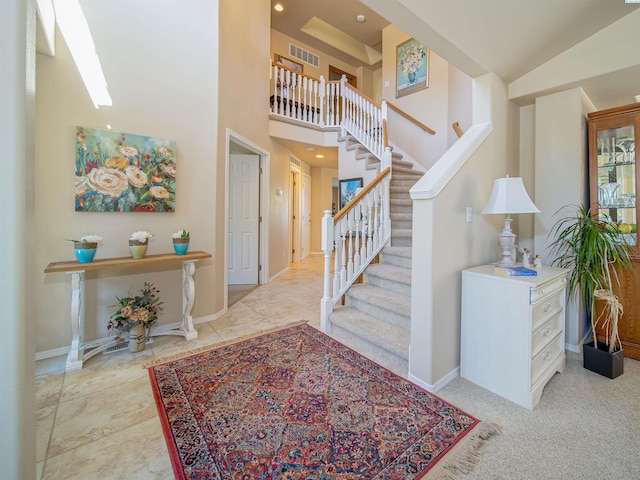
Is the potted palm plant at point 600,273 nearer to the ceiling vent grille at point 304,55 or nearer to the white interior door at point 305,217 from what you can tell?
the white interior door at point 305,217

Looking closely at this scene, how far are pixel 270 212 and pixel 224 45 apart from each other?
2.53 metres

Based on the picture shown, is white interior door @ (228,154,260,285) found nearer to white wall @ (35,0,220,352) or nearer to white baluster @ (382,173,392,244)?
white wall @ (35,0,220,352)

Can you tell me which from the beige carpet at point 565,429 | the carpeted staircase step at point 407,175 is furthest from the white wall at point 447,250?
the carpeted staircase step at point 407,175

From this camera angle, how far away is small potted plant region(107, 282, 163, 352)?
2268 millimetres

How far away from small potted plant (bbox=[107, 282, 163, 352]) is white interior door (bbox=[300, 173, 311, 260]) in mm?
4948

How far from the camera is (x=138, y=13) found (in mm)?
2512

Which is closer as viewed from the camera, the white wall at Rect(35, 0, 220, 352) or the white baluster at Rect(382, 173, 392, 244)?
the white wall at Rect(35, 0, 220, 352)

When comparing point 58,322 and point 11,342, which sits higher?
point 11,342

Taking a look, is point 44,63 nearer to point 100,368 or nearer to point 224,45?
point 224,45

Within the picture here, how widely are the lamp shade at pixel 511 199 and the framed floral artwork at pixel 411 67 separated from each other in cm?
433

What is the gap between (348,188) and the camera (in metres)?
5.15

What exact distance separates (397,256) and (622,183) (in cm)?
199

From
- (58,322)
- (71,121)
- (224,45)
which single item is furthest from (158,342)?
(224,45)

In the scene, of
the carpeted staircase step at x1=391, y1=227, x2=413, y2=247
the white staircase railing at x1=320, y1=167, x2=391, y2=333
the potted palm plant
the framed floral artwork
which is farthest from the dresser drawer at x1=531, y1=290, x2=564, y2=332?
the framed floral artwork
